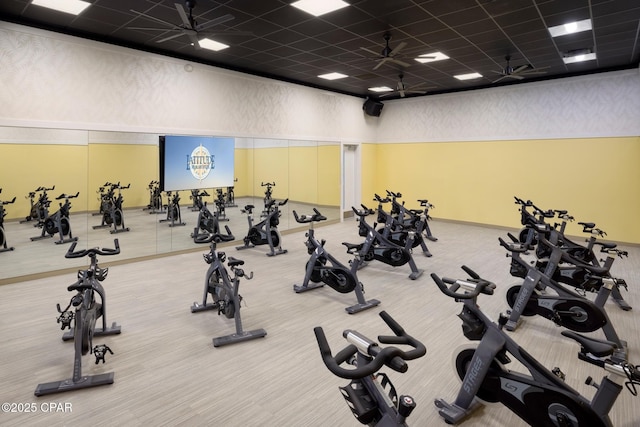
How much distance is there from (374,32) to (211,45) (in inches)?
104

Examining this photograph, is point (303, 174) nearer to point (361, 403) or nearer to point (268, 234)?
point (268, 234)

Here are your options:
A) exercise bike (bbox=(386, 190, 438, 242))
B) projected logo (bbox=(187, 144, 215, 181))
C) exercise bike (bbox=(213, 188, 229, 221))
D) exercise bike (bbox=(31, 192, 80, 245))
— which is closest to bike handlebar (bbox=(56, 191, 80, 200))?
exercise bike (bbox=(31, 192, 80, 245))

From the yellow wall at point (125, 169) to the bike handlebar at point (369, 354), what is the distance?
5534 mm

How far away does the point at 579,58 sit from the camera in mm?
6902

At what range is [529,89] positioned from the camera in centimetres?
864

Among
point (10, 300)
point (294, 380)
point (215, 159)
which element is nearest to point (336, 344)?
point (294, 380)

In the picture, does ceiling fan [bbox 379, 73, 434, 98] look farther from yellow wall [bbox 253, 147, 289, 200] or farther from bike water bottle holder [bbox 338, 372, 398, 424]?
bike water bottle holder [bbox 338, 372, 398, 424]

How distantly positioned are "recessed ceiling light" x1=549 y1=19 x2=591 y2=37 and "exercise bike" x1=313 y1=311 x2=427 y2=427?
5702 mm

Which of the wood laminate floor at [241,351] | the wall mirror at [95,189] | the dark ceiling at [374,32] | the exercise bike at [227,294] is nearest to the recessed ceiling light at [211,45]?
the dark ceiling at [374,32]

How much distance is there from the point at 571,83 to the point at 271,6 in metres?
6.92

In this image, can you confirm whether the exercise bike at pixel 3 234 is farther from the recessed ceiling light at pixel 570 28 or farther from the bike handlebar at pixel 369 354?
the recessed ceiling light at pixel 570 28

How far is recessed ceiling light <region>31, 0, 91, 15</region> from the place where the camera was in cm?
455

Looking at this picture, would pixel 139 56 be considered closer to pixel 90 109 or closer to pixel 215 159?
pixel 90 109

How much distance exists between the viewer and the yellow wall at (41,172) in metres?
4.96
